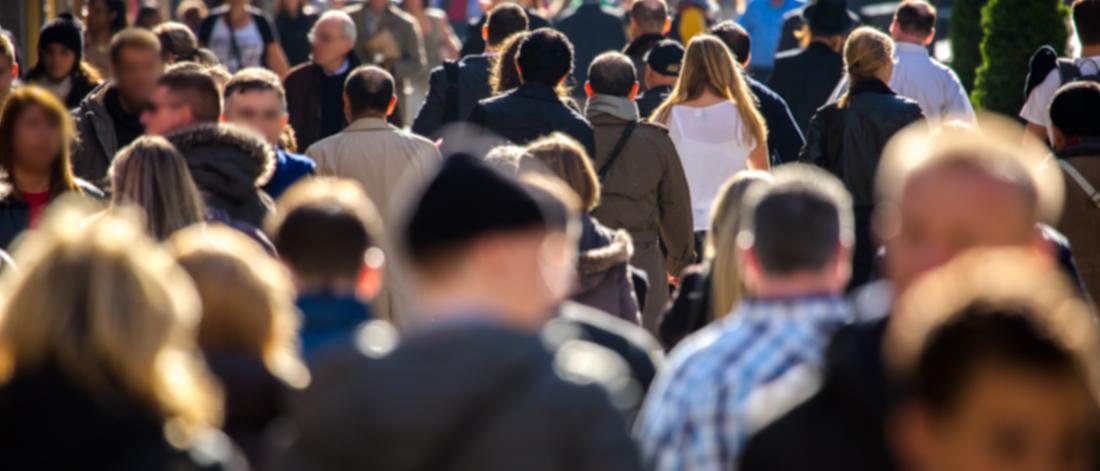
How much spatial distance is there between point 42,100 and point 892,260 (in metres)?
4.65

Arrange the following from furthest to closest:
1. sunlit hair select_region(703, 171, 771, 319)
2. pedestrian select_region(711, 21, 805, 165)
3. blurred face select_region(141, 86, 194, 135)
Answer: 1. pedestrian select_region(711, 21, 805, 165)
2. blurred face select_region(141, 86, 194, 135)
3. sunlit hair select_region(703, 171, 771, 319)

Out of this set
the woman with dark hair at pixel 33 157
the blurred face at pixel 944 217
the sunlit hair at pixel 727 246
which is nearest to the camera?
the blurred face at pixel 944 217

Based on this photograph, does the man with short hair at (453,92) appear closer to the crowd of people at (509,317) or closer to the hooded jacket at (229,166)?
the crowd of people at (509,317)

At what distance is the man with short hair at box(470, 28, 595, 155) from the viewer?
10227mm

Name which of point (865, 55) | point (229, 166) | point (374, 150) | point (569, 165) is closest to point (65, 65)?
point (374, 150)

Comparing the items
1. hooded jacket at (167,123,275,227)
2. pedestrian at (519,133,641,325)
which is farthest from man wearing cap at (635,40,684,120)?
hooded jacket at (167,123,275,227)

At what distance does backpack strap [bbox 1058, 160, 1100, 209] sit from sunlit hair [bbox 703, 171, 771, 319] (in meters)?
3.16

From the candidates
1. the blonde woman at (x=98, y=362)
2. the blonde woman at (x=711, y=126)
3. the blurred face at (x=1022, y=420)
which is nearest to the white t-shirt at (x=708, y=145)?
the blonde woman at (x=711, y=126)

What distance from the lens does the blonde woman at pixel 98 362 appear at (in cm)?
372

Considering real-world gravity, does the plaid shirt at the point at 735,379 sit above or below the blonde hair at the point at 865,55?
above

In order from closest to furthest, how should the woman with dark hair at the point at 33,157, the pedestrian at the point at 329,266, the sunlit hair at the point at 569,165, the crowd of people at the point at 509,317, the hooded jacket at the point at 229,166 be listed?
the crowd of people at the point at 509,317 → the pedestrian at the point at 329,266 → the hooded jacket at the point at 229,166 → the sunlit hair at the point at 569,165 → the woman with dark hair at the point at 33,157

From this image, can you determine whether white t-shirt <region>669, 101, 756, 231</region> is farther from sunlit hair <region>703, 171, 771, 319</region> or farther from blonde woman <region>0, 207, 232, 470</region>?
blonde woman <region>0, 207, 232, 470</region>

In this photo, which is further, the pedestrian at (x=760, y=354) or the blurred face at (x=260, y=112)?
the blurred face at (x=260, y=112)

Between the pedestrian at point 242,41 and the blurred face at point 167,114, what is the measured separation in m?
7.53
